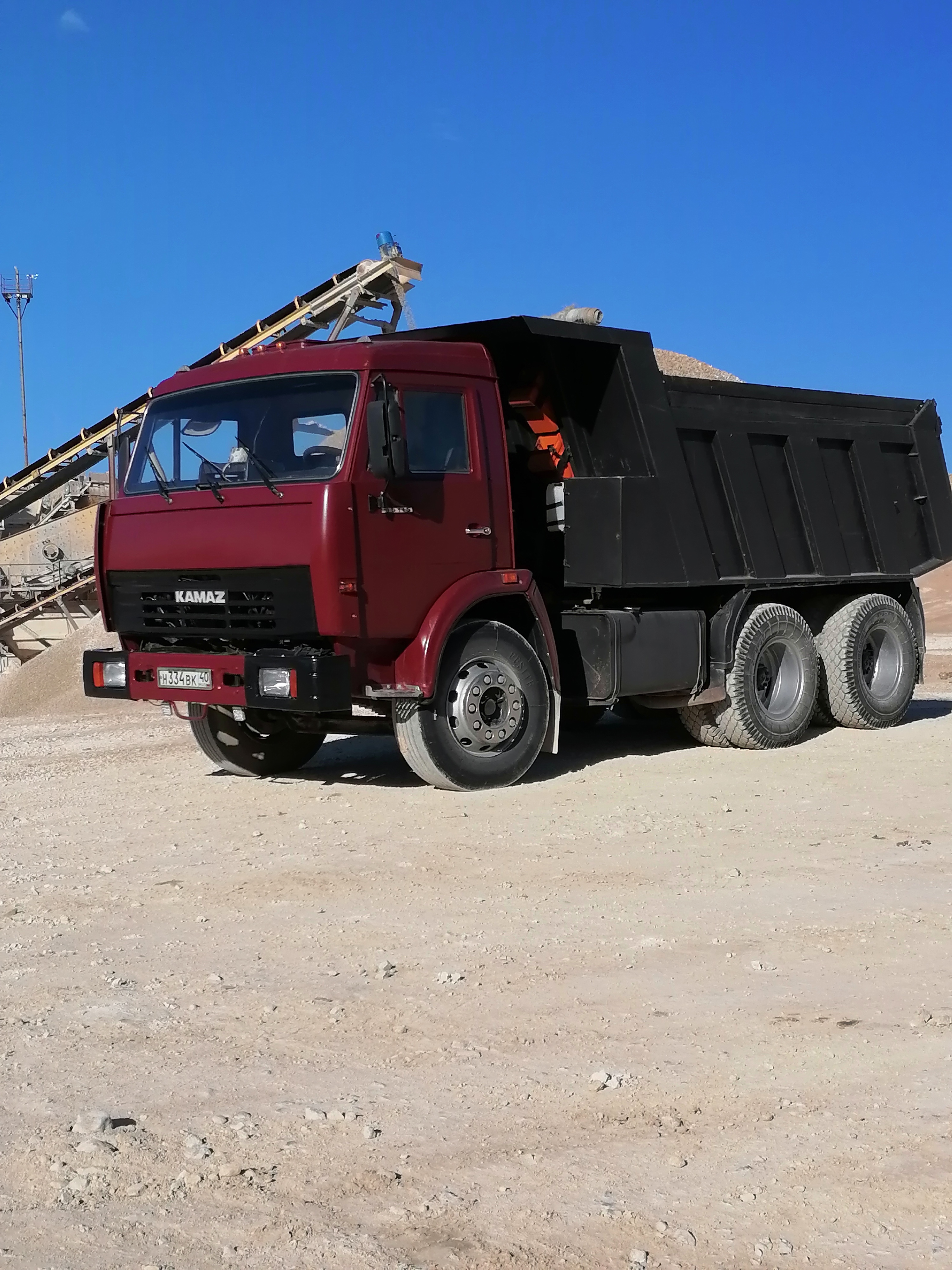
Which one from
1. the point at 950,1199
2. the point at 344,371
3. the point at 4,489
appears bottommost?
the point at 950,1199

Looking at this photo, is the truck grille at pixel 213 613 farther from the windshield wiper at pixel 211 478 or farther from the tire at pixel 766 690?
the tire at pixel 766 690

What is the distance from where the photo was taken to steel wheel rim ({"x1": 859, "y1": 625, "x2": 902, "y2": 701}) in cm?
1267

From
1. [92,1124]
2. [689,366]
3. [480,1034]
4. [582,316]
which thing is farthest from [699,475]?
[689,366]

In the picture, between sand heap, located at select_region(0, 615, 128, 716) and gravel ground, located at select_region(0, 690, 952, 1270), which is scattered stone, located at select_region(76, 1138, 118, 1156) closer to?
gravel ground, located at select_region(0, 690, 952, 1270)

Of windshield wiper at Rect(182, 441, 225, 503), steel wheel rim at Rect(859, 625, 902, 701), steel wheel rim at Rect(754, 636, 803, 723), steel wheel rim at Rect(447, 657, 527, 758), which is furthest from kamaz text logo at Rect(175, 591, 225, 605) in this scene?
steel wheel rim at Rect(859, 625, 902, 701)

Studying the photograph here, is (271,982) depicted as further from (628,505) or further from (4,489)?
(4,489)

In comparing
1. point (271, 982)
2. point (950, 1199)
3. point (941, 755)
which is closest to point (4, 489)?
point (941, 755)

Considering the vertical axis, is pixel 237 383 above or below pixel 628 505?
above

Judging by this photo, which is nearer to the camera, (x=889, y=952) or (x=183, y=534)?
(x=889, y=952)

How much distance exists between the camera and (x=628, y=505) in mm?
10109

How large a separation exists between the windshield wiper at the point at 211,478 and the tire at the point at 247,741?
1.85 m

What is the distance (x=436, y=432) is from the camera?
29.7ft

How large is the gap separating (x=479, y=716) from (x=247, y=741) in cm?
206

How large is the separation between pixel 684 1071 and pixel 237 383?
6115 millimetres
